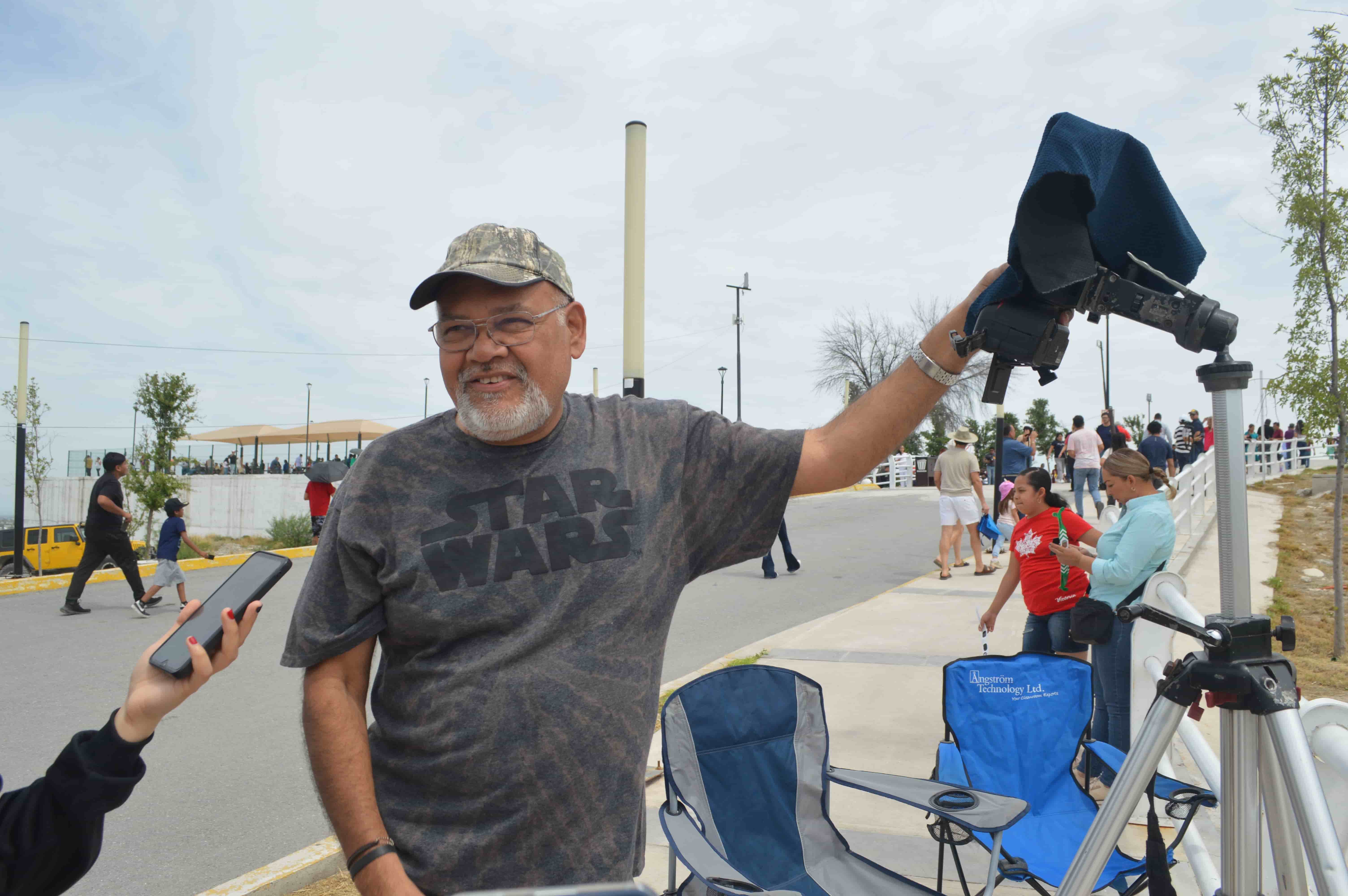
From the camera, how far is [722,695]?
346cm

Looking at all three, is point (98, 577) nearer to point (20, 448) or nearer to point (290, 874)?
point (20, 448)

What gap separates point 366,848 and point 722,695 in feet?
6.35

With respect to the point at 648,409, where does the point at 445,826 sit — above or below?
below

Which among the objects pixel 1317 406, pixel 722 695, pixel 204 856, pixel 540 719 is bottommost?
pixel 204 856

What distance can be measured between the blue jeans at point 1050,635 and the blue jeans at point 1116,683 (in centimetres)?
31

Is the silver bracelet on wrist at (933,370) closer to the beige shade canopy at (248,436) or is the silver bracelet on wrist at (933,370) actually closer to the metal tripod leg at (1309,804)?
the metal tripod leg at (1309,804)

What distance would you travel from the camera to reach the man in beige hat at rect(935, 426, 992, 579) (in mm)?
11375

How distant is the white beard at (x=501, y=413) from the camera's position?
1852 millimetres

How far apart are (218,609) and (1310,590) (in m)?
12.1

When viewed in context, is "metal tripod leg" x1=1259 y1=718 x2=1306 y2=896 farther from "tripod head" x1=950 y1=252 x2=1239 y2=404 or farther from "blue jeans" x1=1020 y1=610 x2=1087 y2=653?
"blue jeans" x1=1020 y1=610 x2=1087 y2=653

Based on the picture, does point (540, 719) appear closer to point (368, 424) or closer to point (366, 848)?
point (366, 848)

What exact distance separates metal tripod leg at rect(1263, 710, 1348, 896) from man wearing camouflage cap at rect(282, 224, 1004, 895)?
0.87m

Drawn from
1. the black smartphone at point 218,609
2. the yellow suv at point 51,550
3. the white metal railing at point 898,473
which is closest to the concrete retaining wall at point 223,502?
the yellow suv at point 51,550

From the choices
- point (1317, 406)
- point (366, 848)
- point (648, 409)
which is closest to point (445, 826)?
point (366, 848)
